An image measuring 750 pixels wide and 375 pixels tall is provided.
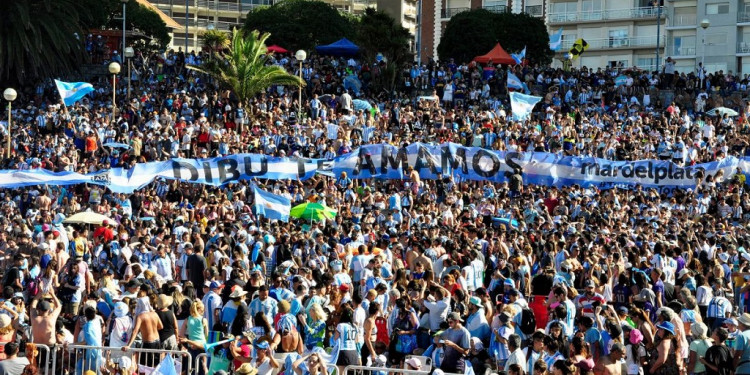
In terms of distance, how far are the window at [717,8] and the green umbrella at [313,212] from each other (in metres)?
52.7

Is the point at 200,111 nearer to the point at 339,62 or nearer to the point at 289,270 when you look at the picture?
the point at 339,62

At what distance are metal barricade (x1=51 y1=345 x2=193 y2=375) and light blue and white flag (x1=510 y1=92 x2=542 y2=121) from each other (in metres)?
20.9

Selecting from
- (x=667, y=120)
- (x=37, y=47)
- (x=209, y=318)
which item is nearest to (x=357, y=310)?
(x=209, y=318)

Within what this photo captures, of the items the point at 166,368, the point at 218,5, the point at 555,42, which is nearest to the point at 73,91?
the point at 166,368

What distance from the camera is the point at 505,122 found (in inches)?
1341

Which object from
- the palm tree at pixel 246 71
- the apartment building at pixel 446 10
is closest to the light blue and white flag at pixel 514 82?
the palm tree at pixel 246 71

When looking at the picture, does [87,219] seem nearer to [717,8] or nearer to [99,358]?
[99,358]

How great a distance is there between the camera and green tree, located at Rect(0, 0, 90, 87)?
134 ft

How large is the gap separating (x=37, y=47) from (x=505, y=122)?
16.7 m

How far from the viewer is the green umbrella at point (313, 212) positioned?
24062mm

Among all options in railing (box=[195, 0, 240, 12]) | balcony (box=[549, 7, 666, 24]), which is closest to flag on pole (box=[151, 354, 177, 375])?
balcony (box=[549, 7, 666, 24])

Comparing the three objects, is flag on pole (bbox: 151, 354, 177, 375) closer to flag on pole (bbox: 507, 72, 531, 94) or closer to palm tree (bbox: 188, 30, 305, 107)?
palm tree (bbox: 188, 30, 305, 107)

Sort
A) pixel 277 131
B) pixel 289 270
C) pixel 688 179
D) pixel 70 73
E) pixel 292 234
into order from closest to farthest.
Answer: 1. pixel 289 270
2. pixel 292 234
3. pixel 688 179
4. pixel 277 131
5. pixel 70 73

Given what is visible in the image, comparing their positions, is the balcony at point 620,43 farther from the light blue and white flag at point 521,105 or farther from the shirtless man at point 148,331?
the shirtless man at point 148,331
